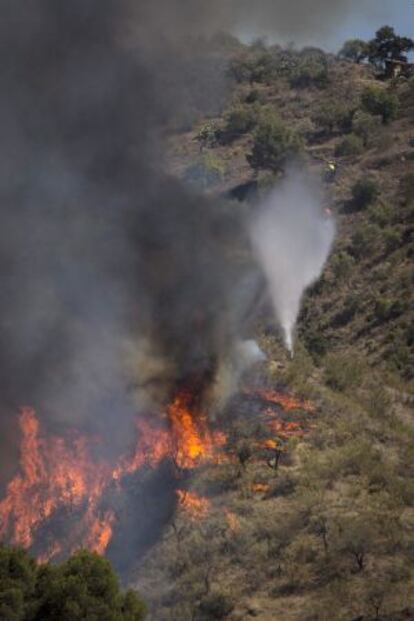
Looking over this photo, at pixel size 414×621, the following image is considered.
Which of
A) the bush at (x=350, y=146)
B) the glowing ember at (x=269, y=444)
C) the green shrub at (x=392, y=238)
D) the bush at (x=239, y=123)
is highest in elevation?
the bush at (x=239, y=123)

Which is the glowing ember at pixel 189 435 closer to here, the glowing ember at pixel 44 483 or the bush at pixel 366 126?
the glowing ember at pixel 44 483

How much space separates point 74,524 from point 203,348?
9.77 m

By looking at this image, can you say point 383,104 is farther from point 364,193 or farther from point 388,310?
point 388,310

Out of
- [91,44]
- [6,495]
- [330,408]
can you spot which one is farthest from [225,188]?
[6,495]

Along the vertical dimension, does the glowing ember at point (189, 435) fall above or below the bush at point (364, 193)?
below

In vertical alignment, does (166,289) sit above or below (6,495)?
above

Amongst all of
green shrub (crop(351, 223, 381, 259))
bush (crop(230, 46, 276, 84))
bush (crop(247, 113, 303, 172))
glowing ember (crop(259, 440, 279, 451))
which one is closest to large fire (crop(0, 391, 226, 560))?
glowing ember (crop(259, 440, 279, 451))

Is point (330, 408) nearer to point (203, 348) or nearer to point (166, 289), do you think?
point (203, 348)

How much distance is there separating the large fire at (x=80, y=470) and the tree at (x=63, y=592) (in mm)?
6965

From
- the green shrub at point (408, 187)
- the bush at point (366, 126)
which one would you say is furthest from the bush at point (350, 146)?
the green shrub at point (408, 187)

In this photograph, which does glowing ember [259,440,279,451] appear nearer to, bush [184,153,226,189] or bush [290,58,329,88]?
bush [184,153,226,189]

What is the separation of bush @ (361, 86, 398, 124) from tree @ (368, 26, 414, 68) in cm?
2150

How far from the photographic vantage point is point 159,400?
105ft

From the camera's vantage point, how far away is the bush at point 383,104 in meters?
74.2
